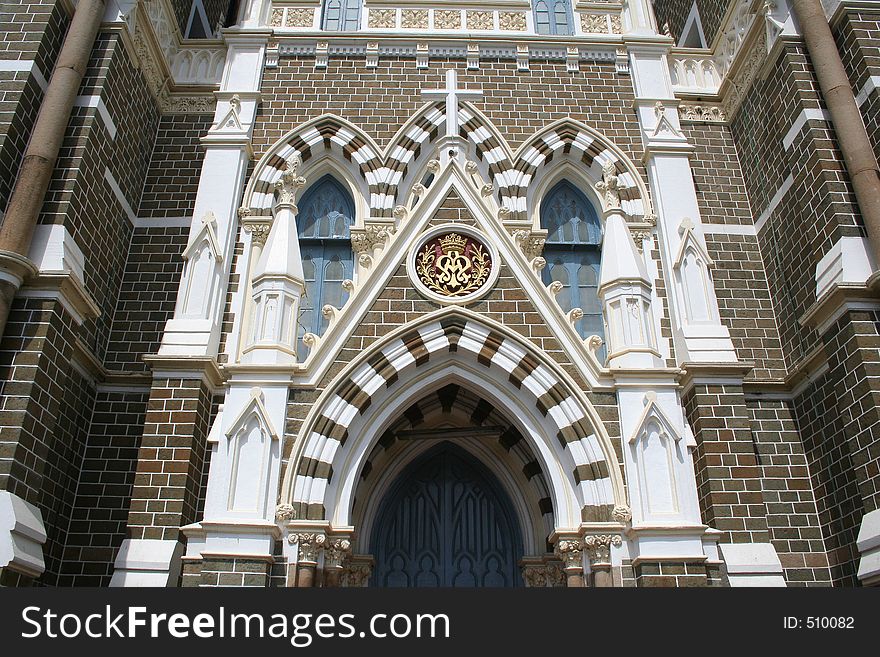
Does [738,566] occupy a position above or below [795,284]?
below

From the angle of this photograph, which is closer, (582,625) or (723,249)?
(582,625)

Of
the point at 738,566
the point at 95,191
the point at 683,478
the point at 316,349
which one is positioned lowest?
the point at 738,566

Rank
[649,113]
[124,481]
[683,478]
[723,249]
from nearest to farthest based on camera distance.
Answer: [683,478], [124,481], [723,249], [649,113]

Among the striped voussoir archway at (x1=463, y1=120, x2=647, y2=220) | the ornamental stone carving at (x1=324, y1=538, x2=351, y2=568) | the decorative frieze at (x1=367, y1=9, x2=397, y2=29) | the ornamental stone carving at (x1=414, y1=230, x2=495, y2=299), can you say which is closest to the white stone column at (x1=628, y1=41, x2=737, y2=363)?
the striped voussoir archway at (x1=463, y1=120, x2=647, y2=220)

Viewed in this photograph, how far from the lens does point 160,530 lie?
8.77 metres

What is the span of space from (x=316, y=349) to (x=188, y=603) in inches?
156

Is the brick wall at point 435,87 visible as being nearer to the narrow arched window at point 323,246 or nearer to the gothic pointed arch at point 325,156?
the gothic pointed arch at point 325,156

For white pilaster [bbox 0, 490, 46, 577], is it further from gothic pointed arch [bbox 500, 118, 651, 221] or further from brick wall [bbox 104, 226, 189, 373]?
gothic pointed arch [bbox 500, 118, 651, 221]

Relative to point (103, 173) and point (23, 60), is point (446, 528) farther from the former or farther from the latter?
point (23, 60)

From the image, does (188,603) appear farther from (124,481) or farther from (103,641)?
(124,481)

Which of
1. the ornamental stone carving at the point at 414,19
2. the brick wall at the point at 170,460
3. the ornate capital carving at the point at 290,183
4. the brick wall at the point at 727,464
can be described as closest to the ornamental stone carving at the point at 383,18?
the ornamental stone carving at the point at 414,19

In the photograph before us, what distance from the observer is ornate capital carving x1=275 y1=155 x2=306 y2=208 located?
1006cm

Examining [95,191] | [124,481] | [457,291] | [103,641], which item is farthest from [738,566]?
[95,191]

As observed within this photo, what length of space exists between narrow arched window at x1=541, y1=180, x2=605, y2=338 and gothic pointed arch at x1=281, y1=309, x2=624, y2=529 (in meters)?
2.01
